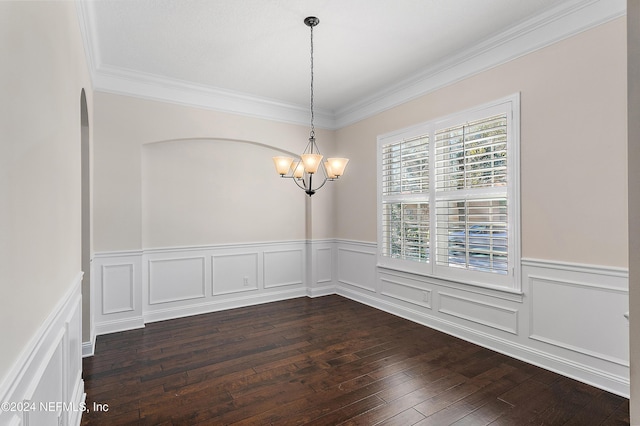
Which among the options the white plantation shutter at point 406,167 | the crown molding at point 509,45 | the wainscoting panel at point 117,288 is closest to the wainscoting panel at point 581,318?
the white plantation shutter at point 406,167

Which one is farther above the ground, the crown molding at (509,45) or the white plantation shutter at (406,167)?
the crown molding at (509,45)

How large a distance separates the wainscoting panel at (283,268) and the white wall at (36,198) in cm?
307

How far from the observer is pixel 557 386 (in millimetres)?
2674

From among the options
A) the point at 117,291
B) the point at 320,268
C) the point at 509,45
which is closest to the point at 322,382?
the point at 117,291

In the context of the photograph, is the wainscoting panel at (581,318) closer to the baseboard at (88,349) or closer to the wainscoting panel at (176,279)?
the wainscoting panel at (176,279)

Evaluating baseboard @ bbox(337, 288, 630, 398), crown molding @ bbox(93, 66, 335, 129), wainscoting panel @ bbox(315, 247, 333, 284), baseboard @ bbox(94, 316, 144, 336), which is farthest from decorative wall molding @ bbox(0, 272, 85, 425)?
wainscoting panel @ bbox(315, 247, 333, 284)

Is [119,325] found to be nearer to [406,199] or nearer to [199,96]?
[199,96]

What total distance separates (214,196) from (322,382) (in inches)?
121

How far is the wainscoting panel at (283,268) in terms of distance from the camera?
5.29m

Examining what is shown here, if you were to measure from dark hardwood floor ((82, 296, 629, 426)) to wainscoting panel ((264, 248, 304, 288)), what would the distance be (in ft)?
4.16

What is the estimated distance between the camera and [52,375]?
5.40 ft

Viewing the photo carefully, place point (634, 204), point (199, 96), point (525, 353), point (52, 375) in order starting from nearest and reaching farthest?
point (634, 204) → point (52, 375) → point (525, 353) → point (199, 96)

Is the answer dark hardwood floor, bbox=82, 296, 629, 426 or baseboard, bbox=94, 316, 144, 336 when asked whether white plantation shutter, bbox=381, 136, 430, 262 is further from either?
baseboard, bbox=94, 316, 144, 336

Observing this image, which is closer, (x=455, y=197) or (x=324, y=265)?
(x=455, y=197)
